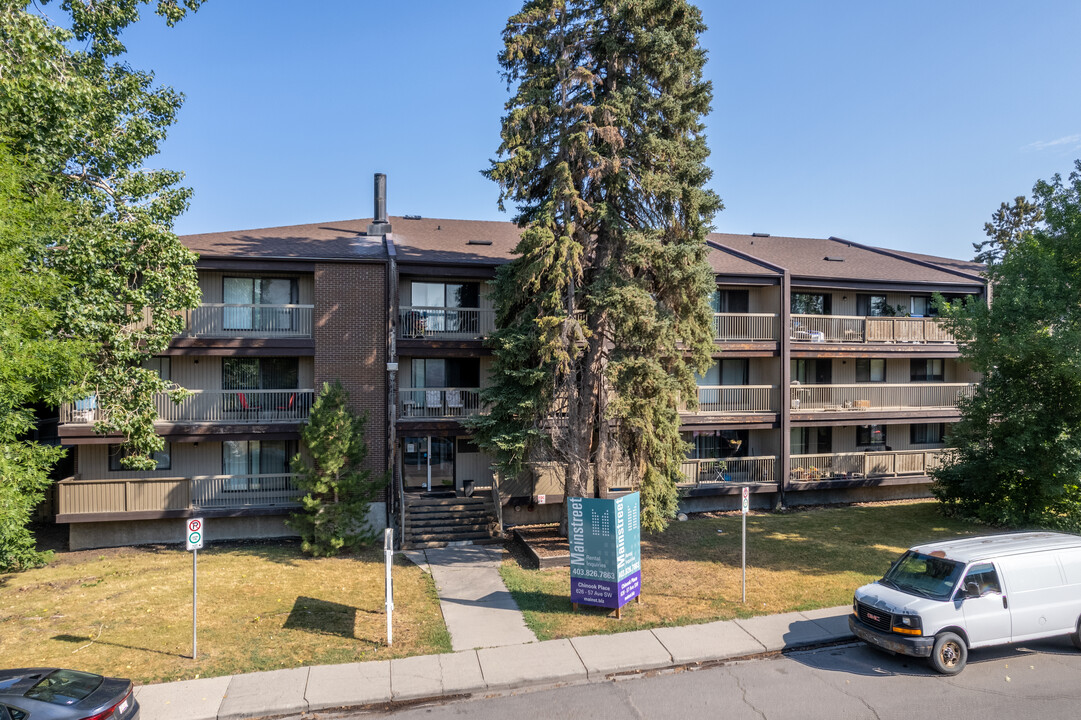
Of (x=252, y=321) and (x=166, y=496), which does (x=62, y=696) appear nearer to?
(x=166, y=496)

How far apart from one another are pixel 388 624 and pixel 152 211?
11457 mm

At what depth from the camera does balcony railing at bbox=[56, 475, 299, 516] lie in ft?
54.2

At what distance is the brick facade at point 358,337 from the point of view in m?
18.1

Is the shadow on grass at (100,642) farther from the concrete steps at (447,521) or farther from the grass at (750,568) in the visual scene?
the concrete steps at (447,521)

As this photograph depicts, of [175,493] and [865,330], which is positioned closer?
[175,493]

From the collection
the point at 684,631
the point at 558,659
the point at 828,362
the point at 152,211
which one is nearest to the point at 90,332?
the point at 152,211

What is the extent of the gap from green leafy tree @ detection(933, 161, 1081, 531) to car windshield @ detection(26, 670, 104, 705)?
20352mm

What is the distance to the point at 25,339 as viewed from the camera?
1198 cm

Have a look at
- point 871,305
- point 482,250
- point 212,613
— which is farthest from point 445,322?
point 871,305

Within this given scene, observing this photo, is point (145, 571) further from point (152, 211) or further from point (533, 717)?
point (533, 717)

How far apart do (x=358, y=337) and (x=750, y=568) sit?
492 inches

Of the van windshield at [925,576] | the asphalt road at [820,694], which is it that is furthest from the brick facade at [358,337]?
the van windshield at [925,576]

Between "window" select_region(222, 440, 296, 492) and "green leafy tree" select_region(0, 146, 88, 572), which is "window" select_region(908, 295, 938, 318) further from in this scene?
"green leafy tree" select_region(0, 146, 88, 572)

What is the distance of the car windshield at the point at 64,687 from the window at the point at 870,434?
23836mm
